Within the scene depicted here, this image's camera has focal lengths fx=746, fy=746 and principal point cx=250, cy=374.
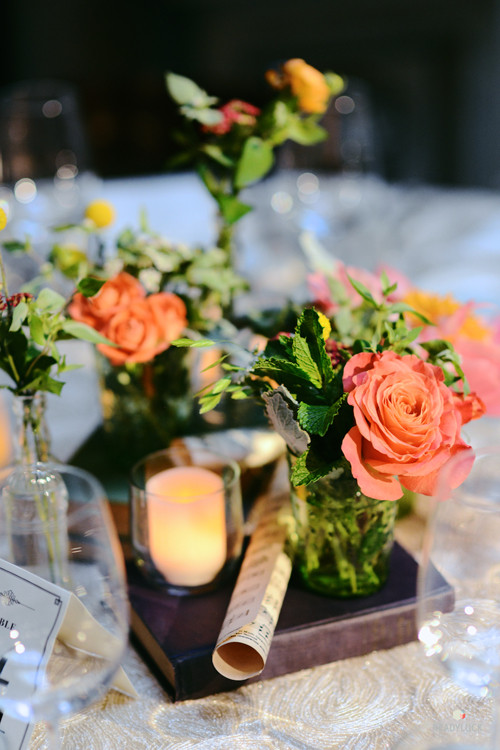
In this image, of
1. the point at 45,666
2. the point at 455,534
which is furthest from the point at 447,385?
the point at 45,666

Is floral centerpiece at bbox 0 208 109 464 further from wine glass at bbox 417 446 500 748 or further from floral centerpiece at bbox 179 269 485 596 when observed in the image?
wine glass at bbox 417 446 500 748

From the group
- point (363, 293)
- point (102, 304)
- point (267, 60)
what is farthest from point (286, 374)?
point (267, 60)

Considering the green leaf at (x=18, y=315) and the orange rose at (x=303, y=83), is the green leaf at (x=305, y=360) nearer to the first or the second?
the green leaf at (x=18, y=315)

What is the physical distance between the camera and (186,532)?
0.70 meters

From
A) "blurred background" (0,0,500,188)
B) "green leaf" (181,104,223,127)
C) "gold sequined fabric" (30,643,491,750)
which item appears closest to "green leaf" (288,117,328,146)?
"green leaf" (181,104,223,127)

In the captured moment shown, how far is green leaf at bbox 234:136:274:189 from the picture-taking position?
0.84 meters

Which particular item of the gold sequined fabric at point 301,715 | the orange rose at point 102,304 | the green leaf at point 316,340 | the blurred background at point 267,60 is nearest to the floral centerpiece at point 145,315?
the orange rose at point 102,304

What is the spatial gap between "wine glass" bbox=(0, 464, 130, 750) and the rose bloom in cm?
21

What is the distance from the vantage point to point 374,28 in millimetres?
3137

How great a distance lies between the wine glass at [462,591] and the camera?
1.71ft

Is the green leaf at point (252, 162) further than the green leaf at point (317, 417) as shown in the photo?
Yes

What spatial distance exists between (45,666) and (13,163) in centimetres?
109

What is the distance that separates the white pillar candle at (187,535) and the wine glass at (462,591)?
0.22 meters

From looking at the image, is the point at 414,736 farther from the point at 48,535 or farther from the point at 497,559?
the point at 48,535
